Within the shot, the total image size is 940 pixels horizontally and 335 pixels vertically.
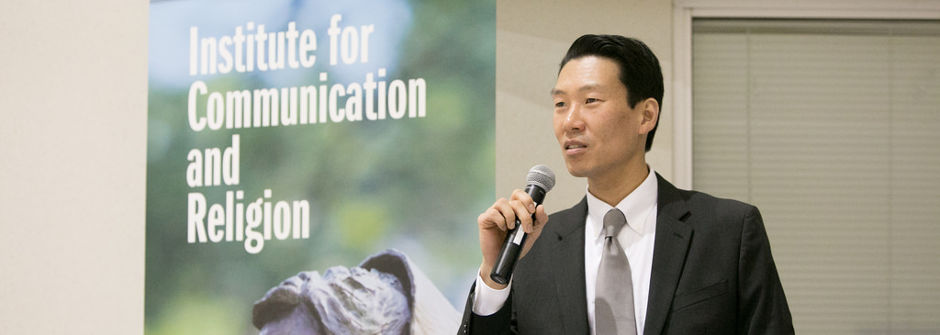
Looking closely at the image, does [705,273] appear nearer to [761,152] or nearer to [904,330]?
[761,152]

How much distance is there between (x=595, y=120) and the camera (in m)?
1.69

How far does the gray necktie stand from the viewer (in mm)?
1596

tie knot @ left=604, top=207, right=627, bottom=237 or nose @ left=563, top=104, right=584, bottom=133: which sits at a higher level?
nose @ left=563, top=104, right=584, bottom=133

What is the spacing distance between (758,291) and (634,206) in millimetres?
300

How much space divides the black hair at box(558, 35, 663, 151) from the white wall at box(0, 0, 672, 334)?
2.58 metres

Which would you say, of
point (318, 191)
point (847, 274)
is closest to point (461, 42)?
point (318, 191)

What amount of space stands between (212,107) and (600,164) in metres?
2.40

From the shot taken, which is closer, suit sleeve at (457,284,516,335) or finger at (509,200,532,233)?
finger at (509,200,532,233)

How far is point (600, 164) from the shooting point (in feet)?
5.56

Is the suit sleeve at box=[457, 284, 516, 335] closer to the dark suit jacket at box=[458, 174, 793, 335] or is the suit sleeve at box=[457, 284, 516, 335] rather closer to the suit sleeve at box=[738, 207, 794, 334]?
the dark suit jacket at box=[458, 174, 793, 335]

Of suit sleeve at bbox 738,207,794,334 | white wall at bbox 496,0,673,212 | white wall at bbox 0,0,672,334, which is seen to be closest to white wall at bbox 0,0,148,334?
white wall at bbox 0,0,672,334

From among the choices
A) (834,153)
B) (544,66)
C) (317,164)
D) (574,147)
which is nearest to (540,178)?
(574,147)

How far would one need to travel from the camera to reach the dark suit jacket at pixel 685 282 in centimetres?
156

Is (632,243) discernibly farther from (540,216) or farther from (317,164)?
(317,164)
